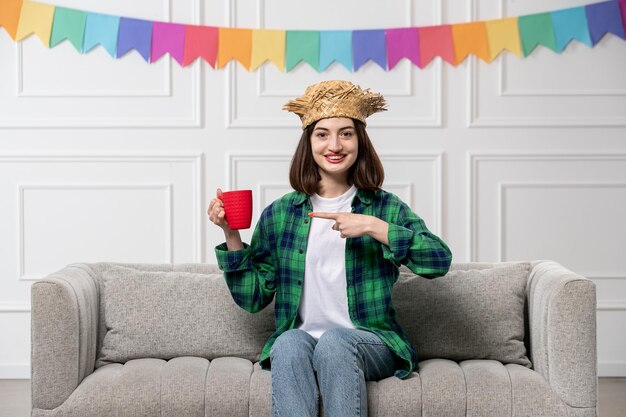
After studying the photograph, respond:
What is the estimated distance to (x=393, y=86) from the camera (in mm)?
3910

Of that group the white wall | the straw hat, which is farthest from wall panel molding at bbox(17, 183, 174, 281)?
the straw hat

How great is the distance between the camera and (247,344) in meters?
2.63

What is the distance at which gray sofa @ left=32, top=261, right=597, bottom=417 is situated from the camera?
7.52ft

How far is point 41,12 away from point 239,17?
2.93 ft

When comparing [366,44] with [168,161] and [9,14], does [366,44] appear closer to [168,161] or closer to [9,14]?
[168,161]

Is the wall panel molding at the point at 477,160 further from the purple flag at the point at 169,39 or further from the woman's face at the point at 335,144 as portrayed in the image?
the woman's face at the point at 335,144

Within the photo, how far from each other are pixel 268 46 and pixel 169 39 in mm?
447

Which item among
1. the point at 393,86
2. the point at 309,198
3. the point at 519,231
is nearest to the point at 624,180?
the point at 519,231

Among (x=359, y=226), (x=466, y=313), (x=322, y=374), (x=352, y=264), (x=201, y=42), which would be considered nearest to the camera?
(x=322, y=374)

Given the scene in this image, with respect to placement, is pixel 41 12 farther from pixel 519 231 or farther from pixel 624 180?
pixel 624 180

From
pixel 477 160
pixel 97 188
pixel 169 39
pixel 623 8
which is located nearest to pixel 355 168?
pixel 477 160

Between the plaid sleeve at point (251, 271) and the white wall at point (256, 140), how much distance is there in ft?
4.50

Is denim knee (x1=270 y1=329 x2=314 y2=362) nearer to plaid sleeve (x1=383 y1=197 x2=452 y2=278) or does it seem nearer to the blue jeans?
the blue jeans

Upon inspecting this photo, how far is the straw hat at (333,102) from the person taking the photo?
8.00 ft
